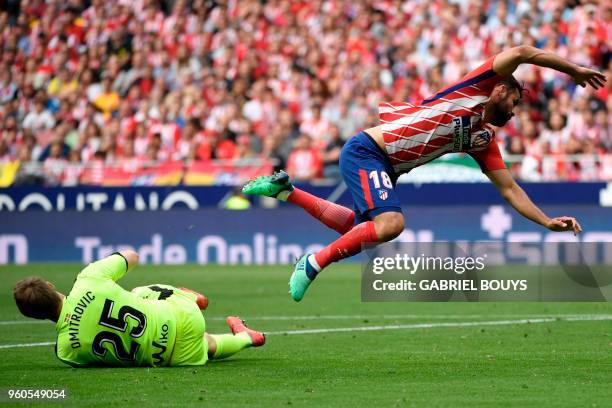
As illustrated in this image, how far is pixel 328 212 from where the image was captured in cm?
1023

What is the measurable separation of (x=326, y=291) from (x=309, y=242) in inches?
163

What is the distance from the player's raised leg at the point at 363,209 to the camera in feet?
30.9

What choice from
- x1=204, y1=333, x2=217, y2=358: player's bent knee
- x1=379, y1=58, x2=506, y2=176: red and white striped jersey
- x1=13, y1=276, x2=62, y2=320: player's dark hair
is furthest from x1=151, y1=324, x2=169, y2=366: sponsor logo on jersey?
x1=379, y1=58, x2=506, y2=176: red and white striped jersey

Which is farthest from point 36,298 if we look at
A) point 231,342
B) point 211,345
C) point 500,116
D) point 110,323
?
point 500,116

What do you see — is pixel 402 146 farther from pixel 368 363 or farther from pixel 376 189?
pixel 368 363

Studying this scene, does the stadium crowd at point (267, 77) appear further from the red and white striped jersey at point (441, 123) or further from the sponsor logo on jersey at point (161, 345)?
the sponsor logo on jersey at point (161, 345)

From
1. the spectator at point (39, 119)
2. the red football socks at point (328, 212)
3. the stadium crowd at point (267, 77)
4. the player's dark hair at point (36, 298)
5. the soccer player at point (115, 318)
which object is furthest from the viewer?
the spectator at point (39, 119)

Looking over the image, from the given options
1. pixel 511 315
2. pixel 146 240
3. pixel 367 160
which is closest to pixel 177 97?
pixel 146 240

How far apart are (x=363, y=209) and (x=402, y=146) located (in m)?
0.60

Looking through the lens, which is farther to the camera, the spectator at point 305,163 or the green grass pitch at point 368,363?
the spectator at point 305,163

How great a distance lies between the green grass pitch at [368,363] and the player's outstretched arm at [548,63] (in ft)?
6.91

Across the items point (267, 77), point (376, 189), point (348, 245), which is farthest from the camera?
point (267, 77)

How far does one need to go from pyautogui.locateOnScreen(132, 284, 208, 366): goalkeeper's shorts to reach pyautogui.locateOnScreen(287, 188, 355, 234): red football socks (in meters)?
1.47

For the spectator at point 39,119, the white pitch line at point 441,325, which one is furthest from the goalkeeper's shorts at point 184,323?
the spectator at point 39,119
